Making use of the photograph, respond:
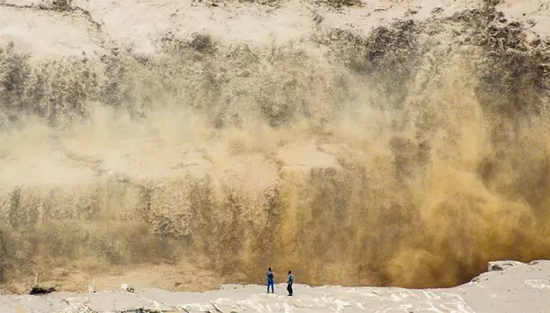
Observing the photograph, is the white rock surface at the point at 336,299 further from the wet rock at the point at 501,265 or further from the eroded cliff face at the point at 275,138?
the eroded cliff face at the point at 275,138

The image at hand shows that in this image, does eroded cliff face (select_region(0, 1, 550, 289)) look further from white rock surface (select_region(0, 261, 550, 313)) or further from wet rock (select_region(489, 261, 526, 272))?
white rock surface (select_region(0, 261, 550, 313))

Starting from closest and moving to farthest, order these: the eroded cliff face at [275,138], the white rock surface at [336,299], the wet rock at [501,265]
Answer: the white rock surface at [336,299], the wet rock at [501,265], the eroded cliff face at [275,138]

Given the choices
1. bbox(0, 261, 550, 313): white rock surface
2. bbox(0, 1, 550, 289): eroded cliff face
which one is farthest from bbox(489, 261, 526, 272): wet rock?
bbox(0, 1, 550, 289): eroded cliff face

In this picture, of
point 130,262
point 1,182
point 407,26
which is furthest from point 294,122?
point 1,182

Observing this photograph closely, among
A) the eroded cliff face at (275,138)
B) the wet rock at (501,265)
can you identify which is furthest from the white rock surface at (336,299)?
the eroded cliff face at (275,138)

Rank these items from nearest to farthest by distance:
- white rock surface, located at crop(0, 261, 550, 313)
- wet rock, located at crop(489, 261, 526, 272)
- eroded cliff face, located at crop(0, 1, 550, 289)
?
white rock surface, located at crop(0, 261, 550, 313) < wet rock, located at crop(489, 261, 526, 272) < eroded cliff face, located at crop(0, 1, 550, 289)

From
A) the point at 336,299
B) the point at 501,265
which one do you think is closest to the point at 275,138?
the point at 336,299

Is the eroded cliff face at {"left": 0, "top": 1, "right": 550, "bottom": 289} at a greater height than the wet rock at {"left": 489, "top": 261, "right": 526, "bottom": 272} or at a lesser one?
greater

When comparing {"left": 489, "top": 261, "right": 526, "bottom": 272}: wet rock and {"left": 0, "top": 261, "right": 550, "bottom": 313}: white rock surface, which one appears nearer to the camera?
{"left": 0, "top": 261, "right": 550, "bottom": 313}: white rock surface

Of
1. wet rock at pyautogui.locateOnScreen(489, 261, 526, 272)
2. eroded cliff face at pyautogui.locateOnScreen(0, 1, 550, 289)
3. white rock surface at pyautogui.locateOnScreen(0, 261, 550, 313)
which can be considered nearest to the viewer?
white rock surface at pyautogui.locateOnScreen(0, 261, 550, 313)

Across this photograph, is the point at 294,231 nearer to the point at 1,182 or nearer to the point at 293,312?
the point at 293,312
